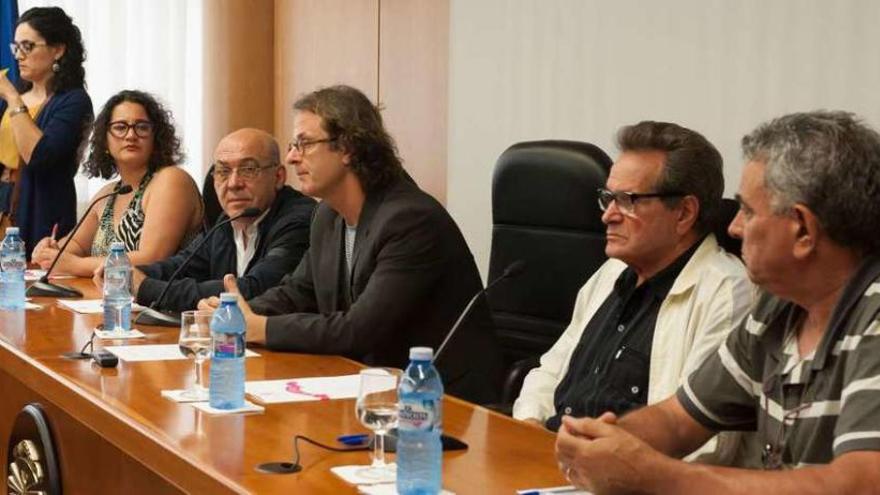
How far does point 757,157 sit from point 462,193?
9.50 ft

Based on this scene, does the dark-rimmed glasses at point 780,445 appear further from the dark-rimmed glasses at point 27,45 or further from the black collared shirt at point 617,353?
the dark-rimmed glasses at point 27,45

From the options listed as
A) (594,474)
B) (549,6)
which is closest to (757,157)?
(594,474)

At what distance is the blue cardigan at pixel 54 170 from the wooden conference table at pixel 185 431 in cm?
192

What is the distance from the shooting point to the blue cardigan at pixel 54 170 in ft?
16.3

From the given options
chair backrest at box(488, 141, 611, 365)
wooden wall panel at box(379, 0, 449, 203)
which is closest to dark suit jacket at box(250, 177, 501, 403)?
chair backrest at box(488, 141, 611, 365)

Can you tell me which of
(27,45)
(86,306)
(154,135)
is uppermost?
(27,45)

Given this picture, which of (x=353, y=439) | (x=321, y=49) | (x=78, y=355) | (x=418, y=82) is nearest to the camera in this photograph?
(x=353, y=439)

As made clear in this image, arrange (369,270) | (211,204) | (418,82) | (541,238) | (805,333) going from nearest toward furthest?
(805,333) → (369,270) → (541,238) → (211,204) → (418,82)

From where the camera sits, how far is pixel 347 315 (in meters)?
3.00

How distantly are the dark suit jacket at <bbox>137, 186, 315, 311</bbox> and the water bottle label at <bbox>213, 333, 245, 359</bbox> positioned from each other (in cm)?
132

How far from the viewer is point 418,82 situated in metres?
5.01

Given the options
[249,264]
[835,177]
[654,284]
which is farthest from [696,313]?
[249,264]

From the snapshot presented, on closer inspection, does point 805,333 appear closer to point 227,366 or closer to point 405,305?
point 227,366

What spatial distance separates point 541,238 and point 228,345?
1287 mm
